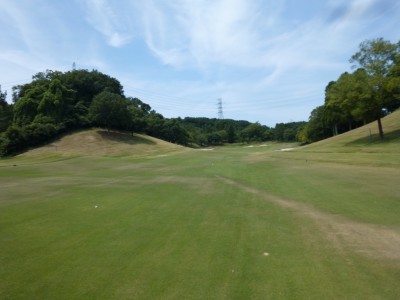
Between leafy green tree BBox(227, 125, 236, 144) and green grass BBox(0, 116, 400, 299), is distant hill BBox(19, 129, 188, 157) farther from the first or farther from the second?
leafy green tree BBox(227, 125, 236, 144)

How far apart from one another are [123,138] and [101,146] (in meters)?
10.6

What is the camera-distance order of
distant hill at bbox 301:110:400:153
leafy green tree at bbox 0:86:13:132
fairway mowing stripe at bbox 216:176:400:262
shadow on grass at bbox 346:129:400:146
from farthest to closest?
leafy green tree at bbox 0:86:13:132, shadow on grass at bbox 346:129:400:146, distant hill at bbox 301:110:400:153, fairway mowing stripe at bbox 216:176:400:262

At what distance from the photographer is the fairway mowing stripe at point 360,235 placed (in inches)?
349

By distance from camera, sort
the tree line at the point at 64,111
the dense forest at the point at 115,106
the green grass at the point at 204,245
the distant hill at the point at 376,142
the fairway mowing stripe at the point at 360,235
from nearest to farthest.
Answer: the green grass at the point at 204,245, the fairway mowing stripe at the point at 360,235, the distant hill at the point at 376,142, the dense forest at the point at 115,106, the tree line at the point at 64,111

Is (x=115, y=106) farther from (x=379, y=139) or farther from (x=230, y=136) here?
(x=230, y=136)

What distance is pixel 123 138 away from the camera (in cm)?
8819

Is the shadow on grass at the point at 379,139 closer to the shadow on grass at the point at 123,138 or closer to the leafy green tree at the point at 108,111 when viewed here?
the shadow on grass at the point at 123,138

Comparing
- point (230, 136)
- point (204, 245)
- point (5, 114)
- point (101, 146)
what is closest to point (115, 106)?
point (101, 146)

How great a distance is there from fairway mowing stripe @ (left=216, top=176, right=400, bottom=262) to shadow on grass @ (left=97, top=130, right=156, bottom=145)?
74.4m

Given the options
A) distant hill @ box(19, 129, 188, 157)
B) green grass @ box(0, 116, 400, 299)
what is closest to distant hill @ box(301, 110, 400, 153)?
green grass @ box(0, 116, 400, 299)

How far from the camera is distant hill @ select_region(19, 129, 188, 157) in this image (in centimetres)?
7269

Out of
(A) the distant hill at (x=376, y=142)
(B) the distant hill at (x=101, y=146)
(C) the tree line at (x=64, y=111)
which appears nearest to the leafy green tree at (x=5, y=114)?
(C) the tree line at (x=64, y=111)

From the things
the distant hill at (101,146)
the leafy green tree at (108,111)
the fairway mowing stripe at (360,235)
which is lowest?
the fairway mowing stripe at (360,235)

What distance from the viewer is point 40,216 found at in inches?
542
